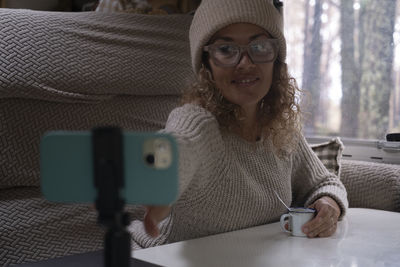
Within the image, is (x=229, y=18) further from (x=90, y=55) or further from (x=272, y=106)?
(x=90, y=55)

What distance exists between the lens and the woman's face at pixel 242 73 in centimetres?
127

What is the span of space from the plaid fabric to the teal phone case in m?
1.37

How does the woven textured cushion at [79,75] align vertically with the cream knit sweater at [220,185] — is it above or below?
above

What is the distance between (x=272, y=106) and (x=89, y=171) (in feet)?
3.37

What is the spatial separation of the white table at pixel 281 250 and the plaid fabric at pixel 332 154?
463 millimetres

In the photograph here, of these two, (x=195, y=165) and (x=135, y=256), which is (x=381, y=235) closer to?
(x=195, y=165)

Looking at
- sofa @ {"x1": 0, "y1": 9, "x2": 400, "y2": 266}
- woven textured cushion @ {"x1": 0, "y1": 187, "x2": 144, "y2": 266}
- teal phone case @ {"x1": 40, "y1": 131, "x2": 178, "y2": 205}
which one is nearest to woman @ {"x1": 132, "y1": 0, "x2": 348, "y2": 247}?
woven textured cushion @ {"x1": 0, "y1": 187, "x2": 144, "y2": 266}

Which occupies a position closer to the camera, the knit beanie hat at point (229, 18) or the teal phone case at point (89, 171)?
the teal phone case at point (89, 171)

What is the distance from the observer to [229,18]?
124 centimetres

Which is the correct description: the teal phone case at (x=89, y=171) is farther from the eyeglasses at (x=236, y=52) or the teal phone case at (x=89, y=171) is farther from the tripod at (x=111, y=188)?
the eyeglasses at (x=236, y=52)

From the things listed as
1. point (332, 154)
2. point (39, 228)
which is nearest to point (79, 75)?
point (39, 228)

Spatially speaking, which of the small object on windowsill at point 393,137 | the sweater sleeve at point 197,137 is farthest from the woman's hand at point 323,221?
the small object on windowsill at point 393,137

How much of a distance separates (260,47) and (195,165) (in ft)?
1.39

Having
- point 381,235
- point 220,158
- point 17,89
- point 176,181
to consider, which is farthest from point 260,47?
point 176,181
